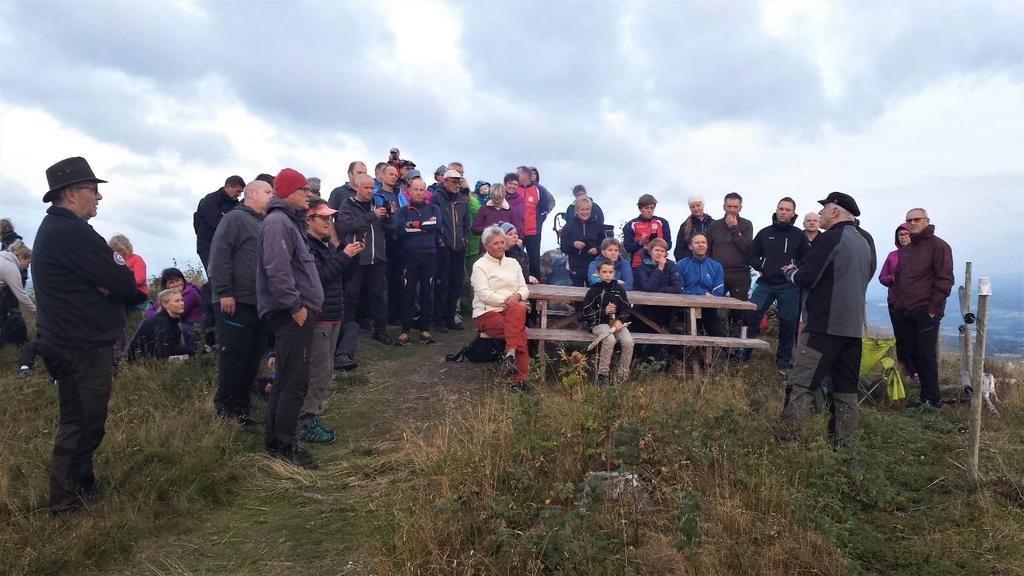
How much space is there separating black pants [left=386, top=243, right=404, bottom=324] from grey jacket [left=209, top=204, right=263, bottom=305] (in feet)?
12.1

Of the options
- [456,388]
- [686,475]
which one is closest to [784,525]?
[686,475]

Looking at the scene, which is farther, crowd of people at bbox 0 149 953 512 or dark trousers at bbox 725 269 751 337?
dark trousers at bbox 725 269 751 337

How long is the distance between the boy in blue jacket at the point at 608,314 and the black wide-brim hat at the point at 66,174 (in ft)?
15.3

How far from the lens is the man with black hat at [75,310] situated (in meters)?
3.81

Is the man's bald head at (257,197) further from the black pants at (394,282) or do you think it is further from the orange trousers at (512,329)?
the black pants at (394,282)

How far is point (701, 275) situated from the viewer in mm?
8828

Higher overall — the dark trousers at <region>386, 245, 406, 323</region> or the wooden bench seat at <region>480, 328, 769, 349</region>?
the dark trousers at <region>386, 245, 406, 323</region>

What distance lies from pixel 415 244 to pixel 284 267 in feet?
13.9

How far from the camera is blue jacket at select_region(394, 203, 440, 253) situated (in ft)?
28.4

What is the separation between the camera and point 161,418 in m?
5.27

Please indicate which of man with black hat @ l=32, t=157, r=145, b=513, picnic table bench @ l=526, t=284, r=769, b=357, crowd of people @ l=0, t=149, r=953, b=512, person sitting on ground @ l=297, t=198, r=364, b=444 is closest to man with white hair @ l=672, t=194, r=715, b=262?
crowd of people @ l=0, t=149, r=953, b=512

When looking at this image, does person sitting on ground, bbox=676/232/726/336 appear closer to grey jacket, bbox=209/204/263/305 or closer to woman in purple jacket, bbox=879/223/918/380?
woman in purple jacket, bbox=879/223/918/380

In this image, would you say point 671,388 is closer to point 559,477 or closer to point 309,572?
point 559,477

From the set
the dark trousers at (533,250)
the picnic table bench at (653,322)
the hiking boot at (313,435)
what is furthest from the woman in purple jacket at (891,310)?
the hiking boot at (313,435)
